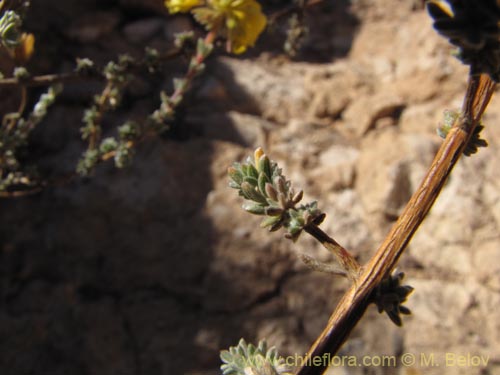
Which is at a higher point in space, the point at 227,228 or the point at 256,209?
the point at 256,209

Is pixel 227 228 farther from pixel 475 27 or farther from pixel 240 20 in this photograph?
pixel 475 27

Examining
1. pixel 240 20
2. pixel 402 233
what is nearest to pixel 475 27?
pixel 402 233

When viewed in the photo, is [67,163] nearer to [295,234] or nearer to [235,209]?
[235,209]

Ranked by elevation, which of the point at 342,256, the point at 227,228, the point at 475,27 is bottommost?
the point at 227,228

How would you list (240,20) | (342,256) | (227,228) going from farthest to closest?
(227,228), (240,20), (342,256)

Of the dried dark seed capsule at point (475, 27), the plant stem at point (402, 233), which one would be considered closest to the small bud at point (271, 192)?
the plant stem at point (402, 233)

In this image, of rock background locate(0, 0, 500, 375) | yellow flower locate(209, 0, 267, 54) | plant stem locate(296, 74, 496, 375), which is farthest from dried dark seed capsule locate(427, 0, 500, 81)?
rock background locate(0, 0, 500, 375)

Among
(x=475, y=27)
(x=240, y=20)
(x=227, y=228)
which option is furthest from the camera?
(x=227, y=228)

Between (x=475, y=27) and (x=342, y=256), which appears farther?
(x=342, y=256)
